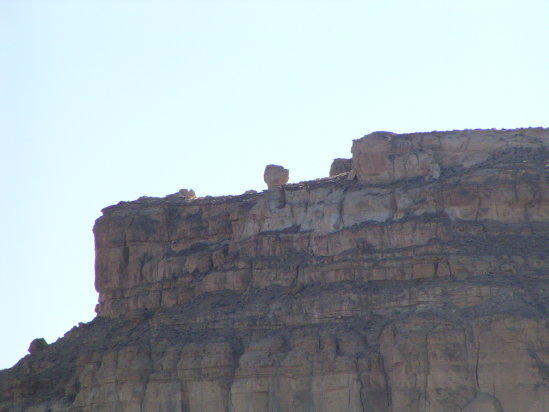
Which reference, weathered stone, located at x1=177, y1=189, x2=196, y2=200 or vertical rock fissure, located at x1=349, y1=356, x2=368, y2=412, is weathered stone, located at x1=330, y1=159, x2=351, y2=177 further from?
vertical rock fissure, located at x1=349, y1=356, x2=368, y2=412

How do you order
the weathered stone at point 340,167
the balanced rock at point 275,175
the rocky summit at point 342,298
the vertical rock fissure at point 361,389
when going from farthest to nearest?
the balanced rock at point 275,175 < the weathered stone at point 340,167 < the vertical rock fissure at point 361,389 < the rocky summit at point 342,298

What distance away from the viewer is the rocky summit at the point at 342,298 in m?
91.4

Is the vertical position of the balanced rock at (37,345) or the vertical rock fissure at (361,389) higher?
the balanced rock at (37,345)

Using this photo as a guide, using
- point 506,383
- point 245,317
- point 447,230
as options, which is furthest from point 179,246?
point 506,383

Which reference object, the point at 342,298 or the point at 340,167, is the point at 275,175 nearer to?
the point at 340,167

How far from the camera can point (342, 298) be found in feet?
319

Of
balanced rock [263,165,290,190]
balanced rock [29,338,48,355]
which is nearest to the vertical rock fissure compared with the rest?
balanced rock [263,165,290,190]

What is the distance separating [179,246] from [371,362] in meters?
17.4

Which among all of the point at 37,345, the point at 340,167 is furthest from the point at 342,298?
the point at 37,345

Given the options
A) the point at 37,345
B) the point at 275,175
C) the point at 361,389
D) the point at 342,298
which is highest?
the point at 275,175

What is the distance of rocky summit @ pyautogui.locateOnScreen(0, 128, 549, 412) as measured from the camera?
3597 inches

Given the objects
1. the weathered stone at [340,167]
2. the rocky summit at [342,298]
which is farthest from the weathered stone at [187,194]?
the weathered stone at [340,167]

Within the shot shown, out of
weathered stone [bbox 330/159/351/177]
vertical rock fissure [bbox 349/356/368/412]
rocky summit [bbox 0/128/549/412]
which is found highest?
weathered stone [bbox 330/159/351/177]

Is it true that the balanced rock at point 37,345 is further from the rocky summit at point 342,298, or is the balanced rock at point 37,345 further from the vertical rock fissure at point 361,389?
the vertical rock fissure at point 361,389
